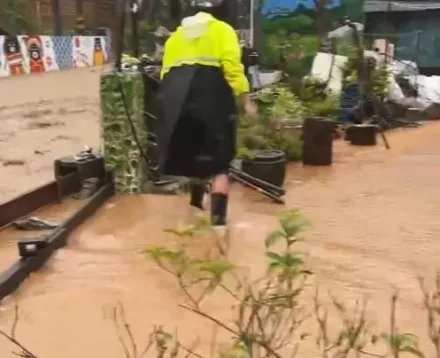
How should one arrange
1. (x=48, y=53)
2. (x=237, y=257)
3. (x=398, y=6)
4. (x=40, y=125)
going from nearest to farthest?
(x=237, y=257) → (x=40, y=125) → (x=398, y=6) → (x=48, y=53)

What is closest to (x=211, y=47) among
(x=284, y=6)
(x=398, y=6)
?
(x=284, y=6)

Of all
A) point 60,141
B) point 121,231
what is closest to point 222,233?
point 121,231

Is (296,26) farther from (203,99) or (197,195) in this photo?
(203,99)

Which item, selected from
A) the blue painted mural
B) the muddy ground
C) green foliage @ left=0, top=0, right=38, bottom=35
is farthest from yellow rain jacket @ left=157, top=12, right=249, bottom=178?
green foliage @ left=0, top=0, right=38, bottom=35

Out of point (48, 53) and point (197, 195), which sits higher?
point (197, 195)

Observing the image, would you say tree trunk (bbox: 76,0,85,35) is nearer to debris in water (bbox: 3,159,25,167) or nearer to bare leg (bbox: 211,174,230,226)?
debris in water (bbox: 3,159,25,167)

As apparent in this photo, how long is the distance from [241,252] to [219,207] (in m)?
0.60

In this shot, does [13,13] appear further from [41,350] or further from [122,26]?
[41,350]

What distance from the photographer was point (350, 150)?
1038 cm

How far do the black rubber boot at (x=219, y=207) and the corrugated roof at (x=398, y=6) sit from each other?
1561cm

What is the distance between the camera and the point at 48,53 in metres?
25.0

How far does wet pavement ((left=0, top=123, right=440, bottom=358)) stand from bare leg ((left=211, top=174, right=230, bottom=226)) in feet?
0.54

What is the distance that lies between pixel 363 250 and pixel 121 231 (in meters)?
1.76

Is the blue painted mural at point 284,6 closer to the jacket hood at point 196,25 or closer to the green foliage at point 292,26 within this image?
the green foliage at point 292,26
